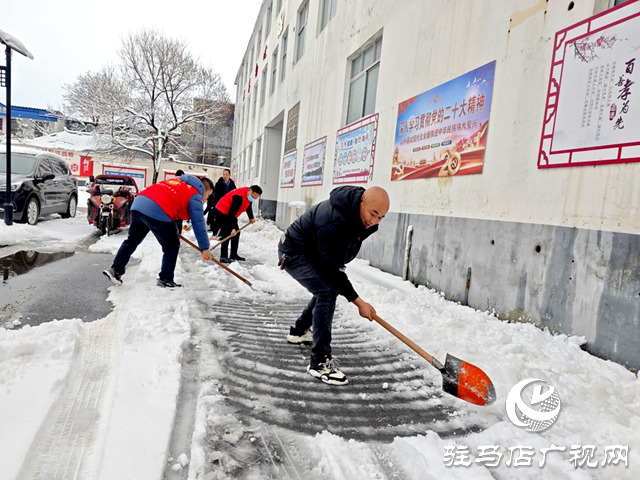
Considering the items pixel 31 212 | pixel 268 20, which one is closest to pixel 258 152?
pixel 268 20

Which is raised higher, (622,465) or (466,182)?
(466,182)

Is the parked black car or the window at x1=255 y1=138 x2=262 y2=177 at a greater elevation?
the window at x1=255 y1=138 x2=262 y2=177

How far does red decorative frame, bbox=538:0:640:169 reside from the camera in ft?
10.0

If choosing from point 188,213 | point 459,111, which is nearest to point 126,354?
point 188,213

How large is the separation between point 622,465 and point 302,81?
12.6 meters

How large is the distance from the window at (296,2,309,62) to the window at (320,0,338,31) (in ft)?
6.39

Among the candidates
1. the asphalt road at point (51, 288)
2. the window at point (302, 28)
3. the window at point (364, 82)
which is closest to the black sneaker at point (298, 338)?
the asphalt road at point (51, 288)

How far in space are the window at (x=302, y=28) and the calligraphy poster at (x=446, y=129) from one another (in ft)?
28.3

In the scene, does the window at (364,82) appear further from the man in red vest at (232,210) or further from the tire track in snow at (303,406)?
the tire track in snow at (303,406)

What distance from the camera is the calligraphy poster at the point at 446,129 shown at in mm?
4680

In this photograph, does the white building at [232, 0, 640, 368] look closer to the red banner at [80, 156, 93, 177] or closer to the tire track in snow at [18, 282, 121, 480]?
the tire track in snow at [18, 282, 121, 480]

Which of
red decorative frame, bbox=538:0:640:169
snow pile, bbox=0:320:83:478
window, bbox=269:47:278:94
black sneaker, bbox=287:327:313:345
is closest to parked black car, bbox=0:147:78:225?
snow pile, bbox=0:320:83:478

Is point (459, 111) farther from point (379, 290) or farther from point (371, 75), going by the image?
point (371, 75)

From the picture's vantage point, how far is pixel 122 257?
498 cm
